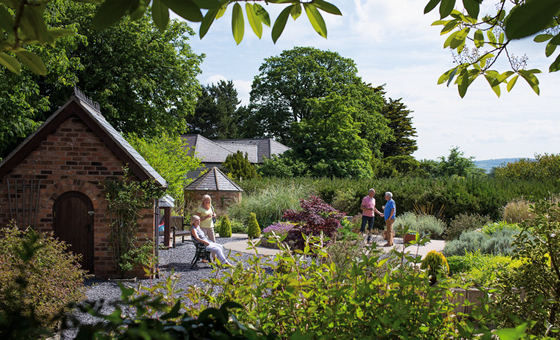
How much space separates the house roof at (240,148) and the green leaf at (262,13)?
34.4 meters

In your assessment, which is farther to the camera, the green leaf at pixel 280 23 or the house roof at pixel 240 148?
the house roof at pixel 240 148

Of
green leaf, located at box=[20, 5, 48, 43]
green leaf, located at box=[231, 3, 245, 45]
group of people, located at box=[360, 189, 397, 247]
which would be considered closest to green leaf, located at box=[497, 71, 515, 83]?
green leaf, located at box=[231, 3, 245, 45]

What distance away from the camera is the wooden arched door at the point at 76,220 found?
8.42m

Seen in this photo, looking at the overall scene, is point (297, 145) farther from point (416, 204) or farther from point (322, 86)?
point (416, 204)

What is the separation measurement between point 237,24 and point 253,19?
10 centimetres

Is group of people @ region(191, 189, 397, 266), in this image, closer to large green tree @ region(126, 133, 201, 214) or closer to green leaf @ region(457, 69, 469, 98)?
green leaf @ region(457, 69, 469, 98)

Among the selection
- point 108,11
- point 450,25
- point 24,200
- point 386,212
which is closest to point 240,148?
point 386,212

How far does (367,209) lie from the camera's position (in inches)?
498

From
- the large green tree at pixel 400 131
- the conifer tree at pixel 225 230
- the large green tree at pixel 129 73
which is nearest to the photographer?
the conifer tree at pixel 225 230

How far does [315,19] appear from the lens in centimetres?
195

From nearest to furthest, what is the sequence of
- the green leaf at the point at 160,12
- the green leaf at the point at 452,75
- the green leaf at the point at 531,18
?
the green leaf at the point at 531,18 → the green leaf at the point at 160,12 → the green leaf at the point at 452,75

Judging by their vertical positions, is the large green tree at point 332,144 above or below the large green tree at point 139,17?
above

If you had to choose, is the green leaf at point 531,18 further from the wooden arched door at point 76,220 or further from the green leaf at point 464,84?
the wooden arched door at point 76,220

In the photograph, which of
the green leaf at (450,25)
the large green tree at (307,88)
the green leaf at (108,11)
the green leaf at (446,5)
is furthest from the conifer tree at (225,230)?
the large green tree at (307,88)
